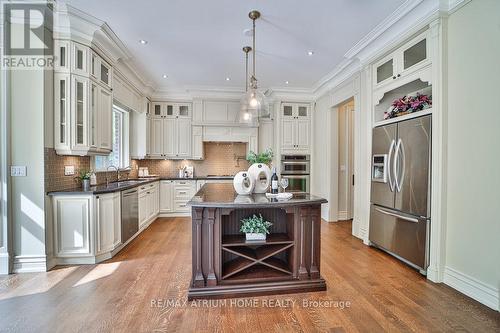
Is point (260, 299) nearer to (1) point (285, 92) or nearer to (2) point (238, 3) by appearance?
(2) point (238, 3)

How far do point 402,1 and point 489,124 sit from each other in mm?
1537

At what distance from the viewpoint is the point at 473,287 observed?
7.30ft

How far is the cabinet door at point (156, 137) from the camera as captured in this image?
18.4 feet

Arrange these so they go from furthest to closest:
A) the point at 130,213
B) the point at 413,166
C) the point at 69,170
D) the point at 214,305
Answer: the point at 130,213
the point at 69,170
the point at 413,166
the point at 214,305

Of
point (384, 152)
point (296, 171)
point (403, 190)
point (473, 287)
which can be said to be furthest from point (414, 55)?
point (296, 171)

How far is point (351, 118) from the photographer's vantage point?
5375 mm

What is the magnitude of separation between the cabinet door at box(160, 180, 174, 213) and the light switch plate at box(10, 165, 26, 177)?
278 cm

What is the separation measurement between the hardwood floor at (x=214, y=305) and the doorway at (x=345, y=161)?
2399 millimetres

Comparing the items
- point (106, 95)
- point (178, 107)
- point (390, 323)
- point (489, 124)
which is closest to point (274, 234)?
point (390, 323)

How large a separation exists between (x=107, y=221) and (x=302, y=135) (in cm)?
429

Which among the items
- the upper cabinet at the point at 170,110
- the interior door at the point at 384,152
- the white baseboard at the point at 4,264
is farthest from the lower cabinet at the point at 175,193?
the interior door at the point at 384,152

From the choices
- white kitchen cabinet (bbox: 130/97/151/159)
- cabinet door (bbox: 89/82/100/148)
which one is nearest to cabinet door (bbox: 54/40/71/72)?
cabinet door (bbox: 89/82/100/148)

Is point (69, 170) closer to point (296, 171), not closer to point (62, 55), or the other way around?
point (62, 55)

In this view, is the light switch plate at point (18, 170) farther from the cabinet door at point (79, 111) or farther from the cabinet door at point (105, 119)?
the cabinet door at point (105, 119)
